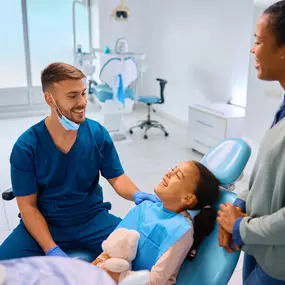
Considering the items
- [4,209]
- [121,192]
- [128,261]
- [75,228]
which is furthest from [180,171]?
[4,209]

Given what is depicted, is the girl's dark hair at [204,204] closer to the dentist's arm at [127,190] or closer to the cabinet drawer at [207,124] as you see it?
the dentist's arm at [127,190]

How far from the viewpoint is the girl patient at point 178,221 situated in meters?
1.33

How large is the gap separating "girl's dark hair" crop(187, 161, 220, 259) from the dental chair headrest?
1.4 inches

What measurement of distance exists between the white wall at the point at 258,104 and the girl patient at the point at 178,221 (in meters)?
1.93

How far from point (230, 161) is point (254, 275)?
429 millimetres

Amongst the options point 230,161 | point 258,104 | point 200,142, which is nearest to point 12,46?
point 200,142

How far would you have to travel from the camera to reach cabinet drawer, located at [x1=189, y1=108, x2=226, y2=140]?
3846 millimetres

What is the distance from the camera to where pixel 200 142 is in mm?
4250

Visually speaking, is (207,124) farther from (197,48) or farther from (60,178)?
(60,178)

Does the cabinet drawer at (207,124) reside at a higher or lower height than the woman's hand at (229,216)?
lower

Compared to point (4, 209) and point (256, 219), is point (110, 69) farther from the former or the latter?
point (256, 219)

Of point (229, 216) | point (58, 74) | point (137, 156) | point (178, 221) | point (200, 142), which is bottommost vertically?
point (137, 156)

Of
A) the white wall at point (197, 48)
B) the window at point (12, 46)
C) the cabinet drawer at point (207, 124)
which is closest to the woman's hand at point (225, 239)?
the cabinet drawer at point (207, 124)

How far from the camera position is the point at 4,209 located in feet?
9.95
